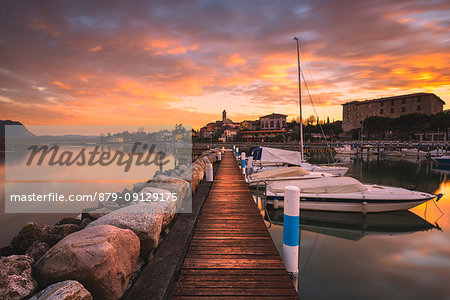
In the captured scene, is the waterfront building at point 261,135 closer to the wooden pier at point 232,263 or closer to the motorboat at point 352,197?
the motorboat at point 352,197

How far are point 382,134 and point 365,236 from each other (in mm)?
A: 111002

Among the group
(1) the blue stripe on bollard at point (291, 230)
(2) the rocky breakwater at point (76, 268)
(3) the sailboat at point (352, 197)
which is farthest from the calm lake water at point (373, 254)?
(2) the rocky breakwater at point (76, 268)

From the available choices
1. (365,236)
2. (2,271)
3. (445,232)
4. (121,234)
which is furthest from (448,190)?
(2,271)

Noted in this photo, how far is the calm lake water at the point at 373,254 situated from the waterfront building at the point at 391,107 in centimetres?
10832

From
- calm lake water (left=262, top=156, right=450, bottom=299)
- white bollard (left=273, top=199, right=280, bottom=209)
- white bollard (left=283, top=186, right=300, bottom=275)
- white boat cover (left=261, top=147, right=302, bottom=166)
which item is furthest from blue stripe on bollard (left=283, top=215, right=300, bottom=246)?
white boat cover (left=261, top=147, right=302, bottom=166)

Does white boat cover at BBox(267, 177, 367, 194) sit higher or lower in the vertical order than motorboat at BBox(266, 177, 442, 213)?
higher

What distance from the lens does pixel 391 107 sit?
344 feet

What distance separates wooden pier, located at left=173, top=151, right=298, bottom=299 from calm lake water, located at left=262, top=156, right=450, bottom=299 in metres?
2.82

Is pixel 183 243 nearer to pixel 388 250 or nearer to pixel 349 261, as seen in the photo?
pixel 349 261

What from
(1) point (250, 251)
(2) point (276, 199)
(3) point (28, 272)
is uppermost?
(3) point (28, 272)

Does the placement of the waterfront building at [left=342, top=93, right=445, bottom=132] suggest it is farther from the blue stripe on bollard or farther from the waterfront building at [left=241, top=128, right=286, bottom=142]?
the blue stripe on bollard

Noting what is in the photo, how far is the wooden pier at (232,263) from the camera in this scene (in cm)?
350

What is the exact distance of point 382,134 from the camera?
331 ft

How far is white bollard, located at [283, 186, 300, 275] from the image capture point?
419 cm
